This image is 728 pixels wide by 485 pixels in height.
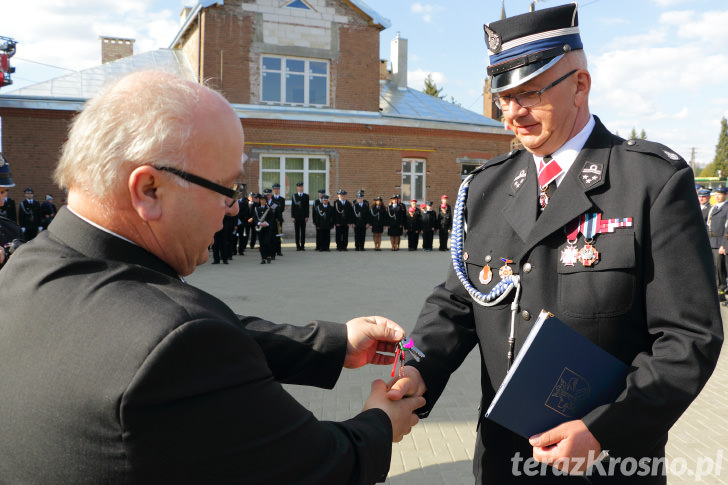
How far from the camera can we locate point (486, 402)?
85.2 inches

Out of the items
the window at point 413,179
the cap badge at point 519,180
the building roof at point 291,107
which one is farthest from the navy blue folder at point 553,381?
the window at point 413,179

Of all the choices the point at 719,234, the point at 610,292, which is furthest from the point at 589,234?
the point at 719,234

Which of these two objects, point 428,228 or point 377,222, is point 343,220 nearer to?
point 377,222

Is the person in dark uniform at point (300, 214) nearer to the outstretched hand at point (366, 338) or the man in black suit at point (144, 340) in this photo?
the outstretched hand at point (366, 338)

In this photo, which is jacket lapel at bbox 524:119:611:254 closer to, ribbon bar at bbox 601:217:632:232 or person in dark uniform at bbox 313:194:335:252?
ribbon bar at bbox 601:217:632:232

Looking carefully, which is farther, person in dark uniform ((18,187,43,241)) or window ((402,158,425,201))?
window ((402,158,425,201))

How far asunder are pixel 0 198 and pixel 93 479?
5.23 m

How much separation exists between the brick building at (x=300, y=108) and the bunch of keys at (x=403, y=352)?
59.6 feet

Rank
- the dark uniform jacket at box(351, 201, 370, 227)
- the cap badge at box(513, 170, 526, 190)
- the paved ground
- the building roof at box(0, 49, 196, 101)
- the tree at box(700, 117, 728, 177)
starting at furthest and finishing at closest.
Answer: the tree at box(700, 117, 728, 177)
the building roof at box(0, 49, 196, 101)
the dark uniform jacket at box(351, 201, 370, 227)
the paved ground
the cap badge at box(513, 170, 526, 190)

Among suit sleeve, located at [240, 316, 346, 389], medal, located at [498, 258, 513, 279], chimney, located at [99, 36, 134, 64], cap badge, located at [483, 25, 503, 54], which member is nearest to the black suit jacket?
suit sleeve, located at [240, 316, 346, 389]

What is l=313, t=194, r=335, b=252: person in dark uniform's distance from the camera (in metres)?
18.3

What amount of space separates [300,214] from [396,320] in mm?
11344

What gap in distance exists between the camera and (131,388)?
100 cm

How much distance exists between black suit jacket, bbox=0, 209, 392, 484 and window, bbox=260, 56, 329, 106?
21.0 metres
